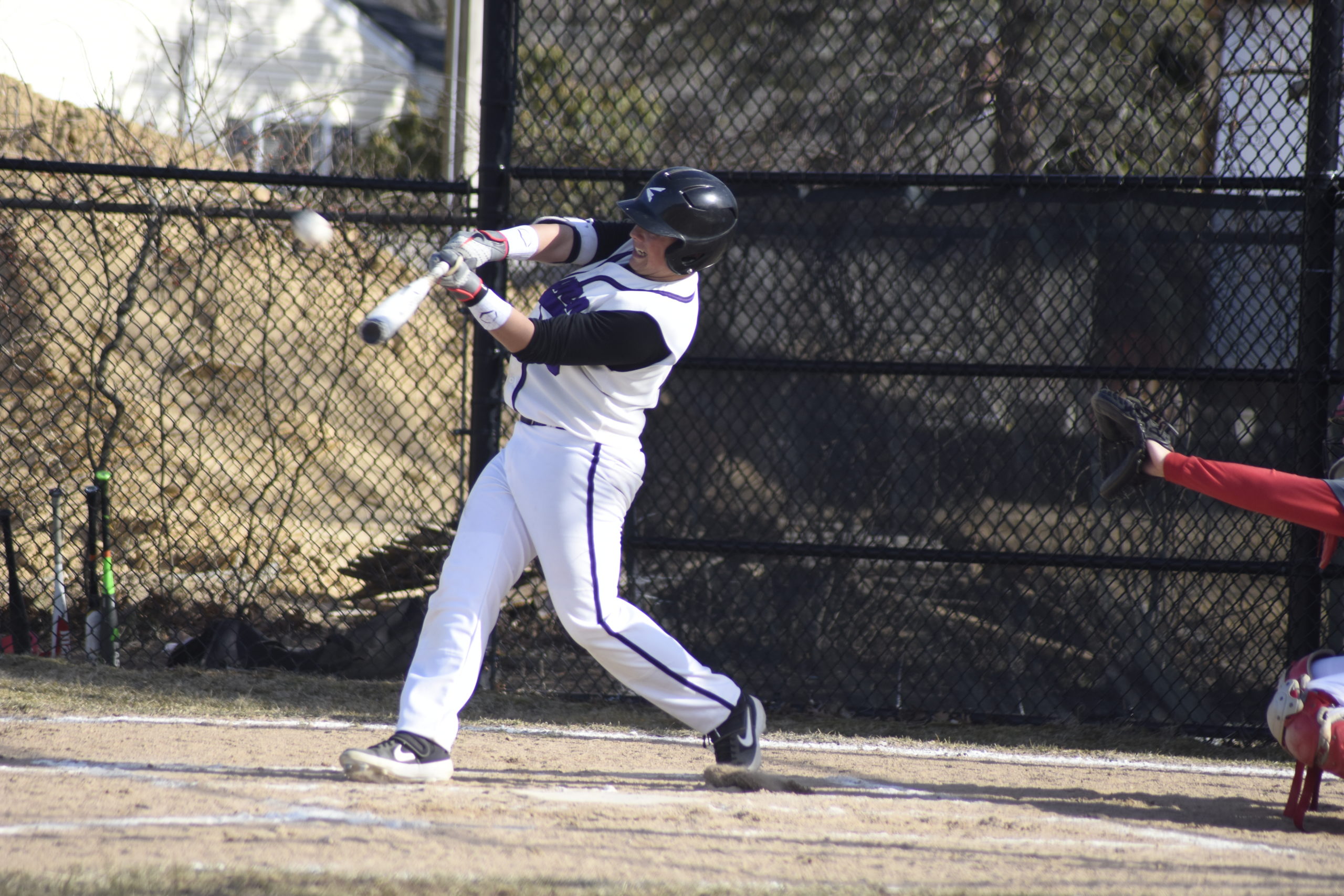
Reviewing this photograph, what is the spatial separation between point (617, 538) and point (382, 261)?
3.01m

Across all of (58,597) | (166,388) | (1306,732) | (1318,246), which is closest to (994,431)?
(1318,246)

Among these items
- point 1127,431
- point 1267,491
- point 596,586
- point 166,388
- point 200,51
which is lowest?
point 596,586

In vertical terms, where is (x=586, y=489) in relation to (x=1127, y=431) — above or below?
below

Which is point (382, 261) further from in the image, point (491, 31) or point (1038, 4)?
point (1038, 4)

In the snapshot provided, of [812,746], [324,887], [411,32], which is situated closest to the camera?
[324,887]

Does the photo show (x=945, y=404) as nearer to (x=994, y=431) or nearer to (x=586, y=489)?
(x=994, y=431)

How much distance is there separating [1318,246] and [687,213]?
248 centimetres

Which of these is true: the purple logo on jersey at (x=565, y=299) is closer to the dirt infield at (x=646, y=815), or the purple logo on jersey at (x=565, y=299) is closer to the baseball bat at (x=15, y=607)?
the dirt infield at (x=646, y=815)

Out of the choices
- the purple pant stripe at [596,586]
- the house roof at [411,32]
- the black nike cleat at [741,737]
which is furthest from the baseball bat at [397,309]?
the house roof at [411,32]

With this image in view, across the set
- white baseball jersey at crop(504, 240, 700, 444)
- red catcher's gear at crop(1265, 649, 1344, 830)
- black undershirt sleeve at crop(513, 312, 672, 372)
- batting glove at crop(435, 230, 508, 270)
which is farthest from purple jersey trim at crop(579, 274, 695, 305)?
red catcher's gear at crop(1265, 649, 1344, 830)

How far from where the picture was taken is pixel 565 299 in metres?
3.53

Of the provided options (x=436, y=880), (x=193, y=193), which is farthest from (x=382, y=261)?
(x=436, y=880)

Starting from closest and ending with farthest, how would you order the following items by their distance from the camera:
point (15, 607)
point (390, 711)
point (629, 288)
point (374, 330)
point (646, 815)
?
point (374, 330), point (646, 815), point (629, 288), point (390, 711), point (15, 607)

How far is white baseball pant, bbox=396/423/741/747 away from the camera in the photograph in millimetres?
3371
